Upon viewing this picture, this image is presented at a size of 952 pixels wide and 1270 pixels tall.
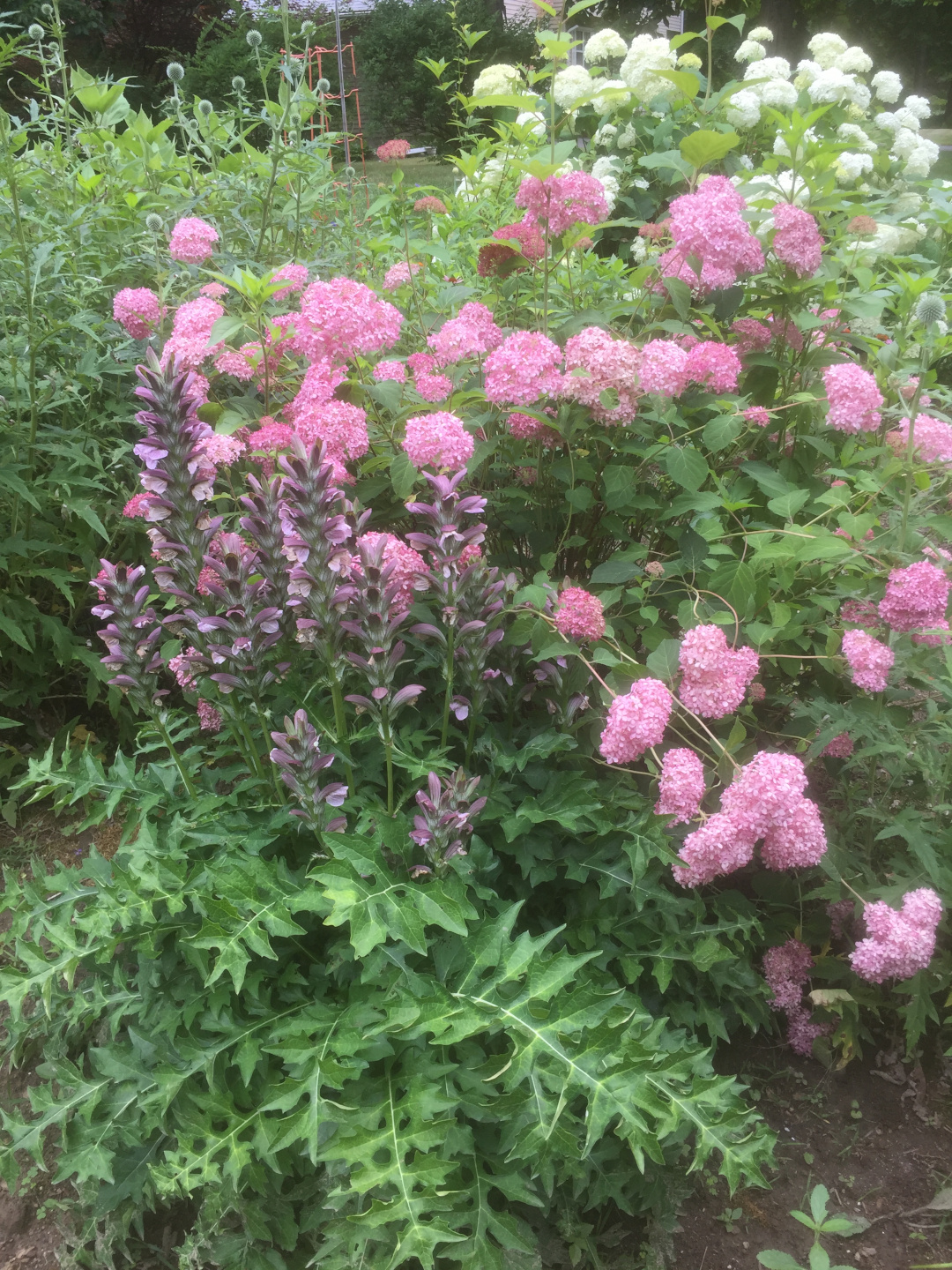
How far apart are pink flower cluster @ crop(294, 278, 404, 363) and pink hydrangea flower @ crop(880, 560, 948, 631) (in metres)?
1.26

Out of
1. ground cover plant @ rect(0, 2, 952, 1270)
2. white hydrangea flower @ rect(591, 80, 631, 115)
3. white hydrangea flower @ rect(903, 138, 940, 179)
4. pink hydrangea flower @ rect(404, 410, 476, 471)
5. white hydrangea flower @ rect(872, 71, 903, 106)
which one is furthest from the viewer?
white hydrangea flower @ rect(872, 71, 903, 106)

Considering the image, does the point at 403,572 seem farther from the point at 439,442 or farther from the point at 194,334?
the point at 194,334

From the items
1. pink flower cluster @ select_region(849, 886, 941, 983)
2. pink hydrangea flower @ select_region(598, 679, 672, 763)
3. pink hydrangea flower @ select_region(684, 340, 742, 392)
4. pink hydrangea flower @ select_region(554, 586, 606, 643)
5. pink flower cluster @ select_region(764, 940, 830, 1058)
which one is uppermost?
pink hydrangea flower @ select_region(684, 340, 742, 392)

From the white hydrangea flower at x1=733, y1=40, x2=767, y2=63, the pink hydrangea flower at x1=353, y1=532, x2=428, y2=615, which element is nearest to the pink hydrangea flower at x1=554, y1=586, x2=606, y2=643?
the pink hydrangea flower at x1=353, y1=532, x2=428, y2=615

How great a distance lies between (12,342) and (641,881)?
236 cm

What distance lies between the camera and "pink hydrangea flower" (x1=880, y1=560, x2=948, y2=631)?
175 centimetres

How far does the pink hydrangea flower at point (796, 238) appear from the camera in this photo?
Result: 208 cm

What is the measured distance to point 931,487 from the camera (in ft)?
7.57

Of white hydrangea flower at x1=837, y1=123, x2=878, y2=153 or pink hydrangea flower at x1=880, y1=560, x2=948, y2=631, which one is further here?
white hydrangea flower at x1=837, y1=123, x2=878, y2=153

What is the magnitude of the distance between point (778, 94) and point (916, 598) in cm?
297

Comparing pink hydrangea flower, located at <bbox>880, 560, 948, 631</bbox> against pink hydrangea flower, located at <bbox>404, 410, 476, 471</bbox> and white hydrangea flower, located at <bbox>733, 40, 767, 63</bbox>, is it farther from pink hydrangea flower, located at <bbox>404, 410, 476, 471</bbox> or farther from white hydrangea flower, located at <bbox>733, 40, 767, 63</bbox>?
white hydrangea flower, located at <bbox>733, 40, 767, 63</bbox>

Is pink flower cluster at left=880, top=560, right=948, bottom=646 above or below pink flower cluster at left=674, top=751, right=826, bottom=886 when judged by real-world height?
above

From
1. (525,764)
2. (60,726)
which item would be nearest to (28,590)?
(60,726)

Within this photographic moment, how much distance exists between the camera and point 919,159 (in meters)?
4.40
